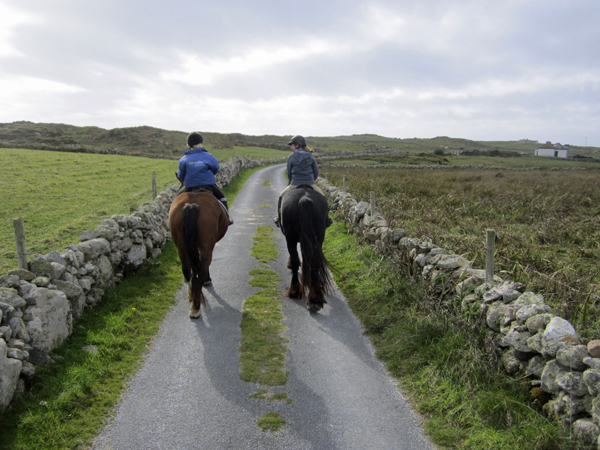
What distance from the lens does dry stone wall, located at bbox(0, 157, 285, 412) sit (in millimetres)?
4027

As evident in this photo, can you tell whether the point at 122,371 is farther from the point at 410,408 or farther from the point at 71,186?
the point at 71,186

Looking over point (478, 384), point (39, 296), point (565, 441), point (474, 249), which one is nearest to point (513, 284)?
point (478, 384)

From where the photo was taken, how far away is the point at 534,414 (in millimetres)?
3439

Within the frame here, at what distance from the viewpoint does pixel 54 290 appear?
16.2 ft

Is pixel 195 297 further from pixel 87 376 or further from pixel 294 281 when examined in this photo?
pixel 87 376

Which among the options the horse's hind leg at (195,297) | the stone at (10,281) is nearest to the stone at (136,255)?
the horse's hind leg at (195,297)

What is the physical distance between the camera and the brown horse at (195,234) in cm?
581

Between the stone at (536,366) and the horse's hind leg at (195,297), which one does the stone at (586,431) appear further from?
the horse's hind leg at (195,297)

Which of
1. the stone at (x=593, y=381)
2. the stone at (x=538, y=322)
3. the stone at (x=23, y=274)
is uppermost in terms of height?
the stone at (x=23, y=274)

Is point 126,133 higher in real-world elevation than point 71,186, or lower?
higher

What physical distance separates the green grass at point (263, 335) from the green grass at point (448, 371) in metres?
1.35

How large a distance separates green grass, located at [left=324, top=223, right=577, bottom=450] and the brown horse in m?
2.63

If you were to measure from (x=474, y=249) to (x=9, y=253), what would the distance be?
9081mm

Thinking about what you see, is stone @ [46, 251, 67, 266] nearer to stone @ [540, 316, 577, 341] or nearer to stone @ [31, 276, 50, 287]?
stone @ [31, 276, 50, 287]
